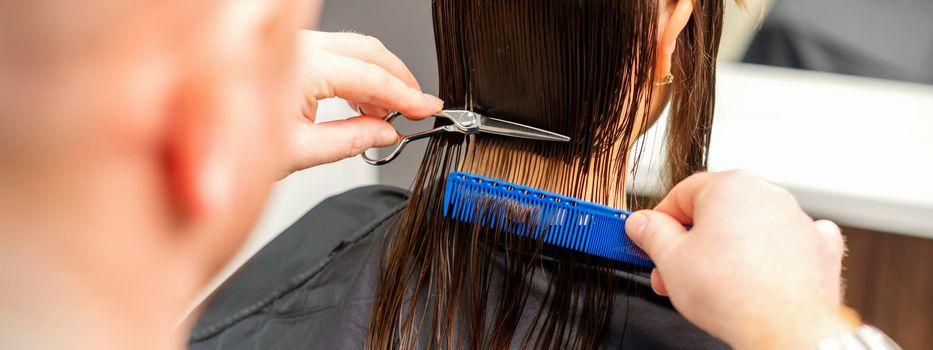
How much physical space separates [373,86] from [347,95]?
0.17 feet

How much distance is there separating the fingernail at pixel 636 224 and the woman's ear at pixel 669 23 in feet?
0.68

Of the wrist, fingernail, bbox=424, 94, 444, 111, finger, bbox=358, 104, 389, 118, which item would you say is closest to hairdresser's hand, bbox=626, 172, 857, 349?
the wrist

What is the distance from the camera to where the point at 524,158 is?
3.22ft

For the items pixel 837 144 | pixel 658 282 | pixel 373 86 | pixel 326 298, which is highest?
pixel 373 86

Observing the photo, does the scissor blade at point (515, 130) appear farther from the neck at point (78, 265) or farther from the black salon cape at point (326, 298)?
the neck at point (78, 265)

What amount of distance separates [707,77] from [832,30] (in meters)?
0.76

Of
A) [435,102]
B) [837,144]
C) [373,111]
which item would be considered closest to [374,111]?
[373,111]

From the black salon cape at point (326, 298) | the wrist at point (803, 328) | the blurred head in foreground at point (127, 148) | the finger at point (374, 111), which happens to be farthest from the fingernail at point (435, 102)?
the blurred head in foreground at point (127, 148)

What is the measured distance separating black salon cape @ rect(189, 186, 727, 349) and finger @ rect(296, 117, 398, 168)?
6.9 inches

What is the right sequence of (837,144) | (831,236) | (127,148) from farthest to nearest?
1. (837,144)
2. (831,236)
3. (127,148)

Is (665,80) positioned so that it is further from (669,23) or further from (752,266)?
(752,266)

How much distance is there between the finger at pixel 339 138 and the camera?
98 centimetres

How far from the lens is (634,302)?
0.98 metres

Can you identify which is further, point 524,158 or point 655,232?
point 524,158
